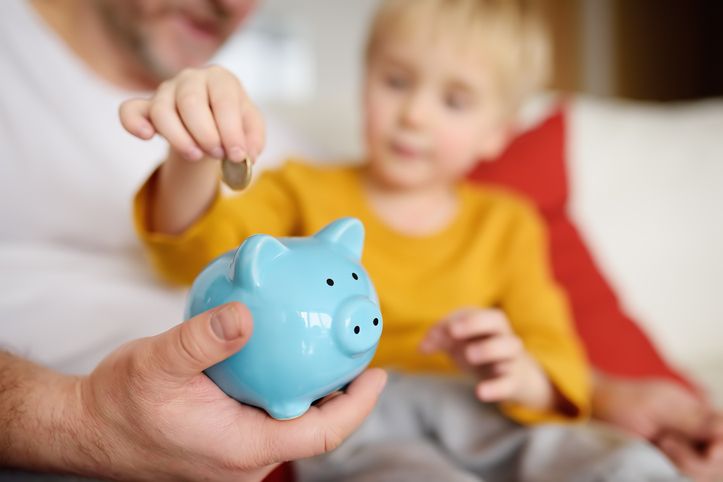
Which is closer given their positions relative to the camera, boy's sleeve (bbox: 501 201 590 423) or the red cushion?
boy's sleeve (bbox: 501 201 590 423)

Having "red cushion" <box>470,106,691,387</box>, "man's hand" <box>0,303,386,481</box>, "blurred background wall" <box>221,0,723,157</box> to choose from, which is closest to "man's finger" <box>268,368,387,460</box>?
"man's hand" <box>0,303,386,481</box>

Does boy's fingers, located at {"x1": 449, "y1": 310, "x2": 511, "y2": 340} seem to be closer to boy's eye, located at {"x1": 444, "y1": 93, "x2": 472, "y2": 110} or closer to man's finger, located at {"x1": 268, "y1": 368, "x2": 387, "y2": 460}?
man's finger, located at {"x1": 268, "y1": 368, "x2": 387, "y2": 460}

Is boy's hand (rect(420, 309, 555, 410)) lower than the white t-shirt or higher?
lower

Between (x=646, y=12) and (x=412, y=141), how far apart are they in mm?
3234

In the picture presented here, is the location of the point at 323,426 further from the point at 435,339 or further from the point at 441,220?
the point at 441,220

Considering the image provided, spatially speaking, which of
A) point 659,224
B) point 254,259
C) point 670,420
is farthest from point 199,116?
point 659,224

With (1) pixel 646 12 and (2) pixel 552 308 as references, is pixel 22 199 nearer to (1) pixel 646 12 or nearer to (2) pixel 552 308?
(2) pixel 552 308

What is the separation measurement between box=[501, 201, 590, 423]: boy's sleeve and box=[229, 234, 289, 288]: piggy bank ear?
1.39 feet

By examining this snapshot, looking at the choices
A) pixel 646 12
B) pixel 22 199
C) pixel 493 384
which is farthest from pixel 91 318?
pixel 646 12

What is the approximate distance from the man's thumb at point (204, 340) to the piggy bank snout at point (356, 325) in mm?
60

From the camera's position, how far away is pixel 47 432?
17.9 inches

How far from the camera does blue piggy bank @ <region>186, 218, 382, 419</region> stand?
1.36ft

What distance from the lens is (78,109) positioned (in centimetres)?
77

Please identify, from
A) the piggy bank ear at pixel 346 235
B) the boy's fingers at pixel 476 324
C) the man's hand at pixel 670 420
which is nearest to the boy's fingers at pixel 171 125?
the piggy bank ear at pixel 346 235
